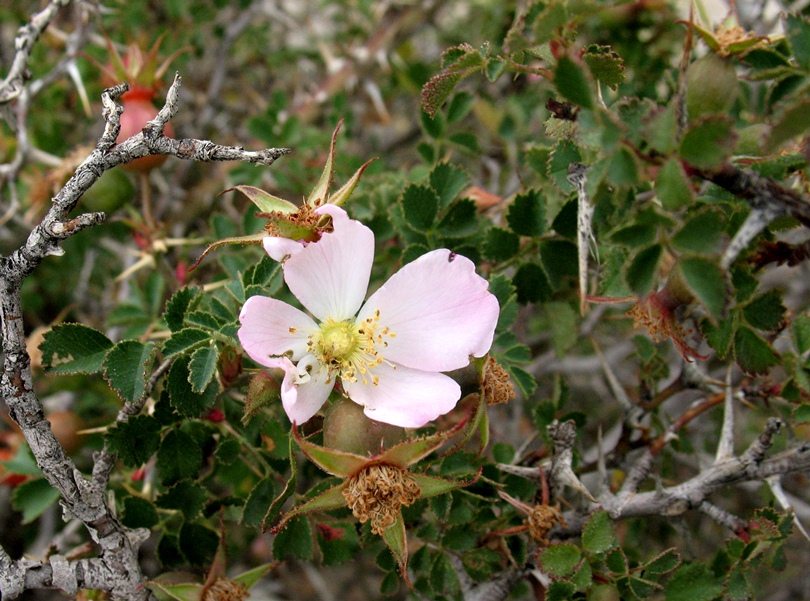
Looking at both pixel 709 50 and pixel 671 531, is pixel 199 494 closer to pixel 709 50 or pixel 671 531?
pixel 709 50

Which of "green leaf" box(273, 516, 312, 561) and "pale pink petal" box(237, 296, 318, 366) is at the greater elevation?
"pale pink petal" box(237, 296, 318, 366)

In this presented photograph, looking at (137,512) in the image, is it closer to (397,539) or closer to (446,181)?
(397,539)

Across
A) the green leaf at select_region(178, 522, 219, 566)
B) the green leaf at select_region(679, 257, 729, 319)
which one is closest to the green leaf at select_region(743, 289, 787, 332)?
the green leaf at select_region(679, 257, 729, 319)

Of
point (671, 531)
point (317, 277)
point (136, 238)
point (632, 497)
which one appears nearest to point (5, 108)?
point (136, 238)

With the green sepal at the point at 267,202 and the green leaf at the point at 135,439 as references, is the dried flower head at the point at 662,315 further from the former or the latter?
the green leaf at the point at 135,439

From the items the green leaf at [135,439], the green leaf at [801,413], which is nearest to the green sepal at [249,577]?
the green leaf at [135,439]

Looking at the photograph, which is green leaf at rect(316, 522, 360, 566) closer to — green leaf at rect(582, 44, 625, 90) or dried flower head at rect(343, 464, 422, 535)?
dried flower head at rect(343, 464, 422, 535)
